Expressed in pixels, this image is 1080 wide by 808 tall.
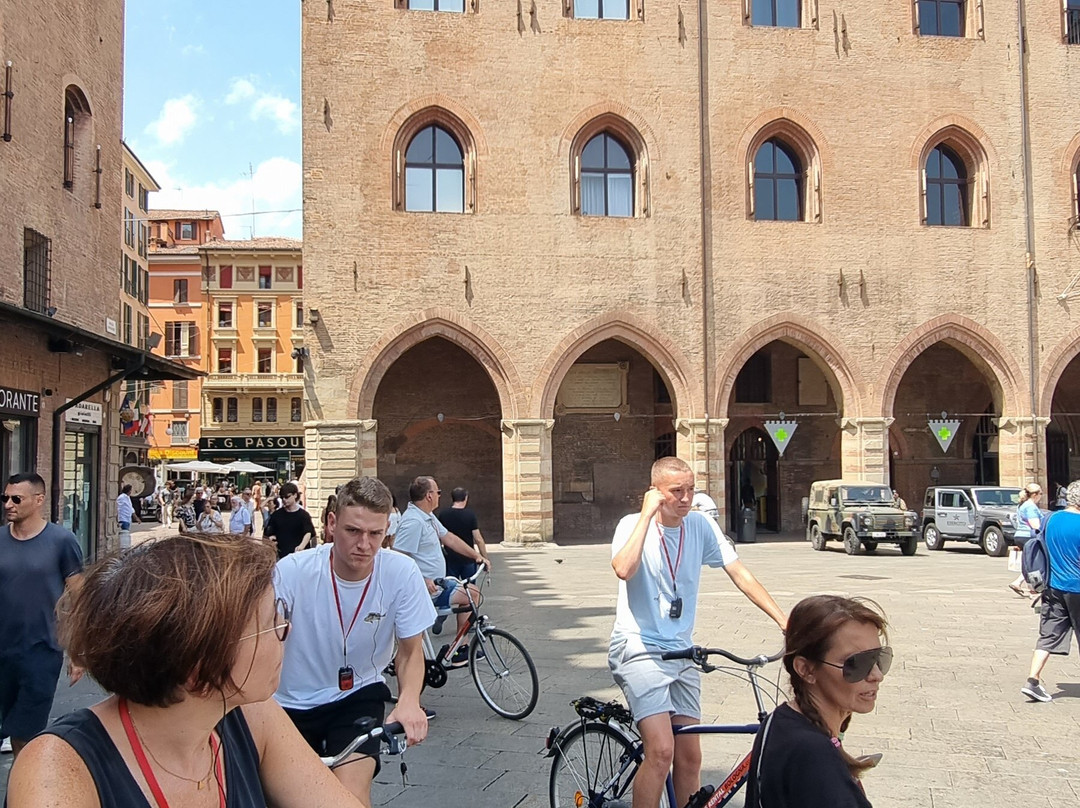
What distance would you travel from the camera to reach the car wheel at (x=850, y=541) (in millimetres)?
20297

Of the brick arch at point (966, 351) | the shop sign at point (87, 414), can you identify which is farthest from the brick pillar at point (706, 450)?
the shop sign at point (87, 414)

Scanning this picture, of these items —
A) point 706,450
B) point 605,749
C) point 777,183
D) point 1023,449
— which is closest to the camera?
point 605,749

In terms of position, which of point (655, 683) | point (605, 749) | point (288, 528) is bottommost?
point (605, 749)

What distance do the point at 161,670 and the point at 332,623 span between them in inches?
80.6

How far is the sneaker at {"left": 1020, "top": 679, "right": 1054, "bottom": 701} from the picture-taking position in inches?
286

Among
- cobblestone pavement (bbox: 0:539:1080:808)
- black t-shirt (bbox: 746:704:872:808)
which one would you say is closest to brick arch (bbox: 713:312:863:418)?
cobblestone pavement (bbox: 0:539:1080:808)

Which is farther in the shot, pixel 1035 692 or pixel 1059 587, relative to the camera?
pixel 1035 692

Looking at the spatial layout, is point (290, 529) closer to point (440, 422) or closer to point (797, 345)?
point (440, 422)

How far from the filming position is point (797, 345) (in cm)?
2352

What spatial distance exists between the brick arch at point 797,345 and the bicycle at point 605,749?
18.9m

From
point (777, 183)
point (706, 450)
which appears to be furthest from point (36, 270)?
point (777, 183)

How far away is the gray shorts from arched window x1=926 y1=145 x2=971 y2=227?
22714 millimetres

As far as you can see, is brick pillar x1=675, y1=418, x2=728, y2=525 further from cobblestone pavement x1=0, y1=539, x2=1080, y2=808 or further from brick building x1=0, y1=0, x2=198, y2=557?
brick building x1=0, y1=0, x2=198, y2=557

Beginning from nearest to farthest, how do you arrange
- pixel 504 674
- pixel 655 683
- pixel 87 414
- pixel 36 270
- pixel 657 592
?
pixel 655 683
pixel 657 592
pixel 504 674
pixel 36 270
pixel 87 414
